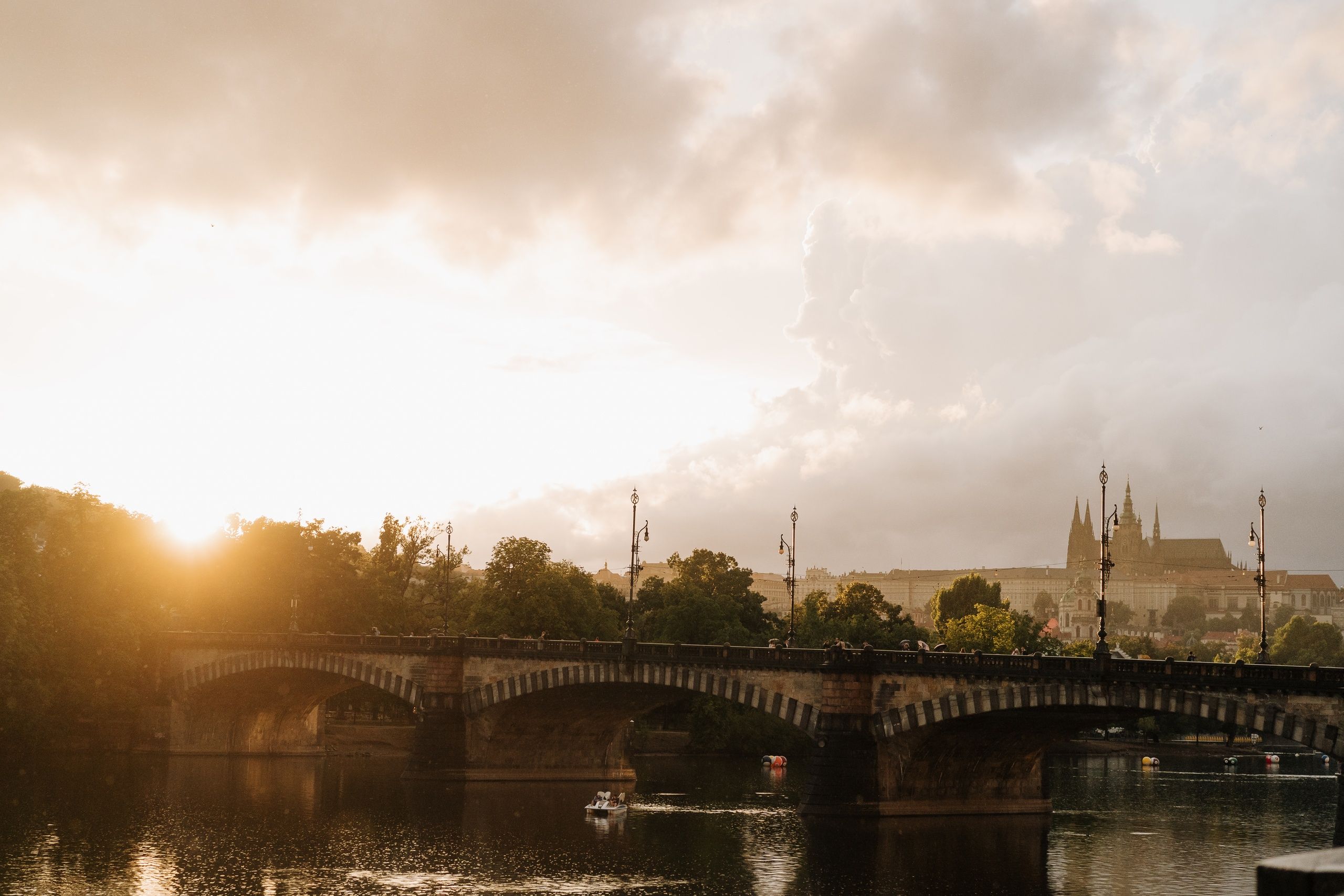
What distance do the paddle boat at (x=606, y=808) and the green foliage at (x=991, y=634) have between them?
64.6 meters

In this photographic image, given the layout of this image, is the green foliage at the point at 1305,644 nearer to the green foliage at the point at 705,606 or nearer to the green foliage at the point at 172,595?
the green foliage at the point at 705,606

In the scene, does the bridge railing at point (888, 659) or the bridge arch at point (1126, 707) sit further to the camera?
the bridge railing at point (888, 659)

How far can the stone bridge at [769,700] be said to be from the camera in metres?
50.2

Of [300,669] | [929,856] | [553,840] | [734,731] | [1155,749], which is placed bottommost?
[1155,749]

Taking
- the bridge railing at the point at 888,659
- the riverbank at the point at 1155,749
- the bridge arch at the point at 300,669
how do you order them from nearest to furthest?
the bridge railing at the point at 888,659 < the bridge arch at the point at 300,669 < the riverbank at the point at 1155,749

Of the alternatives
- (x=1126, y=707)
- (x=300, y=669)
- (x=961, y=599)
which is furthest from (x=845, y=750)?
(x=961, y=599)

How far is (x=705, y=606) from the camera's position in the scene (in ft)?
361

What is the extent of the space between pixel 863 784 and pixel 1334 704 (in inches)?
727

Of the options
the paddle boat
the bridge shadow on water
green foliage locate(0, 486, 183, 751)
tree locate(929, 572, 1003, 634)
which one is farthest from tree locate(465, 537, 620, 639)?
tree locate(929, 572, 1003, 634)

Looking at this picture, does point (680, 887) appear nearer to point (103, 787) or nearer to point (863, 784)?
point (863, 784)

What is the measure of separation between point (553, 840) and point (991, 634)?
3208 inches

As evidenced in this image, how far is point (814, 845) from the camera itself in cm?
5022

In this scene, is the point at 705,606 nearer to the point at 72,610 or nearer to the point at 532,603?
the point at 532,603

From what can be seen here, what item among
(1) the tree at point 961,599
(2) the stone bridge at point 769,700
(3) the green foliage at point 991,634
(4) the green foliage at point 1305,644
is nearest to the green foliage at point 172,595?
(2) the stone bridge at point 769,700
